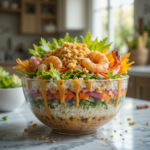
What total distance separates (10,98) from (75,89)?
0.50 meters

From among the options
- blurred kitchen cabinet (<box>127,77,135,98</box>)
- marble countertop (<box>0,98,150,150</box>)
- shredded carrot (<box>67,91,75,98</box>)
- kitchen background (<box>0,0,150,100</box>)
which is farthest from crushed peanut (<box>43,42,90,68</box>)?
kitchen background (<box>0,0,150,100</box>)

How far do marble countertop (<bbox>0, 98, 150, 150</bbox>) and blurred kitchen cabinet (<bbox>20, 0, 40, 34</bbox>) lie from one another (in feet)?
13.6

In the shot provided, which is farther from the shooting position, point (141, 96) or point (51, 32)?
point (51, 32)

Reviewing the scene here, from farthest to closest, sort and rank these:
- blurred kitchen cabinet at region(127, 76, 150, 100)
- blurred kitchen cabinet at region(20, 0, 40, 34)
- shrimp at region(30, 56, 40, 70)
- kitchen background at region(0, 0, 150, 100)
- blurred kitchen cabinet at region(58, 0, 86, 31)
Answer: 1. blurred kitchen cabinet at region(20, 0, 40, 34)
2. blurred kitchen cabinet at region(58, 0, 86, 31)
3. kitchen background at region(0, 0, 150, 100)
4. blurred kitchen cabinet at region(127, 76, 150, 100)
5. shrimp at region(30, 56, 40, 70)

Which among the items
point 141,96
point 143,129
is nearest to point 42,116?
point 143,129

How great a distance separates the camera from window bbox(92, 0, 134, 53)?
3.99 metres

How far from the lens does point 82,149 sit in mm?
649

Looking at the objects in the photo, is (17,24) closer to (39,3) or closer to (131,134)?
(39,3)

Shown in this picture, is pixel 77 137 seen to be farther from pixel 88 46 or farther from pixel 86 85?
pixel 88 46

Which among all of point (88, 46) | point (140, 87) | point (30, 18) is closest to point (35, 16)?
point (30, 18)

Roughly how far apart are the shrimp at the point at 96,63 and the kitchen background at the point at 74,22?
206cm

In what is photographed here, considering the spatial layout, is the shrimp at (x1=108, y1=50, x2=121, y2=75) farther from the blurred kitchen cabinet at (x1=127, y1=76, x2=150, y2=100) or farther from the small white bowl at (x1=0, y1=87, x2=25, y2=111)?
the blurred kitchen cabinet at (x1=127, y1=76, x2=150, y2=100)

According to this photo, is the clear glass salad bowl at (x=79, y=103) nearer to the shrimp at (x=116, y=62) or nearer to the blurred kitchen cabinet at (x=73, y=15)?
the shrimp at (x=116, y=62)

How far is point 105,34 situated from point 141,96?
2106 millimetres
